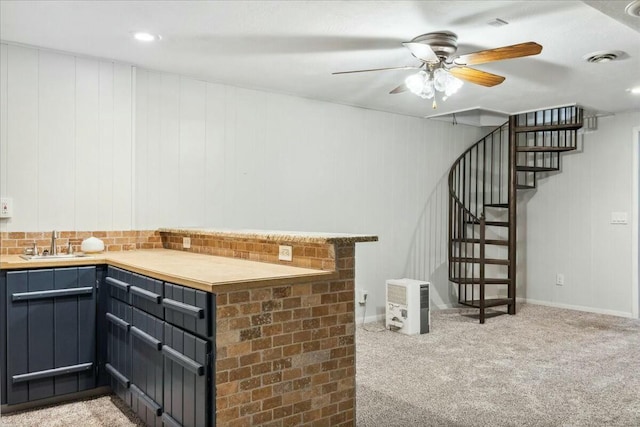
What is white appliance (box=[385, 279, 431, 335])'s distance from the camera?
4.76 m

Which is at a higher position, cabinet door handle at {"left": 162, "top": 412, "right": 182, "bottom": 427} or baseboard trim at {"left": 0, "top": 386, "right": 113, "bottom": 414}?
cabinet door handle at {"left": 162, "top": 412, "right": 182, "bottom": 427}

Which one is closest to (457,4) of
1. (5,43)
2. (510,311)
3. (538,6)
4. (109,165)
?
(538,6)

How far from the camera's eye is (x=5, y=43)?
338 centimetres

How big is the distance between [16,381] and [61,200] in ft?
4.29

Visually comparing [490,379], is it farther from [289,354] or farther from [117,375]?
[117,375]

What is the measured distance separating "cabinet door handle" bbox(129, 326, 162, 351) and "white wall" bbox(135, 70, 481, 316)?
1473mm

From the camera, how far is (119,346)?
2.93m

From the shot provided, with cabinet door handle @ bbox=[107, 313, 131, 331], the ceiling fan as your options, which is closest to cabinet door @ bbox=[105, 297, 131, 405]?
cabinet door handle @ bbox=[107, 313, 131, 331]

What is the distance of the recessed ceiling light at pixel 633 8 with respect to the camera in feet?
5.66

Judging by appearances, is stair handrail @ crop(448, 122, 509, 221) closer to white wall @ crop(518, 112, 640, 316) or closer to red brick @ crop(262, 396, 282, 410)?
white wall @ crop(518, 112, 640, 316)

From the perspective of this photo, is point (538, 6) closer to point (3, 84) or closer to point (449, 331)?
point (449, 331)

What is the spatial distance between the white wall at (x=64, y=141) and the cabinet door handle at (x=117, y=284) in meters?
0.85

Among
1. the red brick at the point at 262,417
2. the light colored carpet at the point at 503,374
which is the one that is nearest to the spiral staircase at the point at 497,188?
the light colored carpet at the point at 503,374

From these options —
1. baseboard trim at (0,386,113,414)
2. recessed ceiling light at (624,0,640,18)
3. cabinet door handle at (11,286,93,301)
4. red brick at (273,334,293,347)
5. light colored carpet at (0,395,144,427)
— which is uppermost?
recessed ceiling light at (624,0,640,18)
